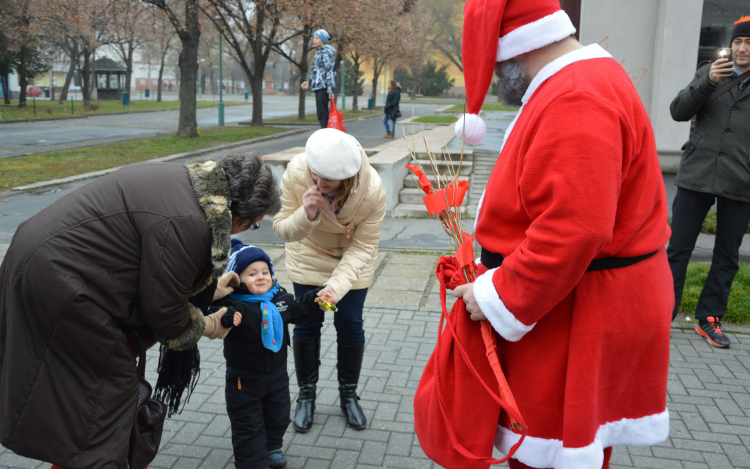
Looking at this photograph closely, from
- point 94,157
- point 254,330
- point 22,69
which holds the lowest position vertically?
point 94,157

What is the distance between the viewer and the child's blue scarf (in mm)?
2857

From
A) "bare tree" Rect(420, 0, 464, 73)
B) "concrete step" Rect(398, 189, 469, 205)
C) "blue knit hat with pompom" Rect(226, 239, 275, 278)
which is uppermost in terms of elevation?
"bare tree" Rect(420, 0, 464, 73)

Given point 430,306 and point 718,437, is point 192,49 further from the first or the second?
point 718,437

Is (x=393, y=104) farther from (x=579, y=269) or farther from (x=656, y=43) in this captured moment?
(x=579, y=269)

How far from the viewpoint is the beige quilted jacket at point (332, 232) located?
307 cm

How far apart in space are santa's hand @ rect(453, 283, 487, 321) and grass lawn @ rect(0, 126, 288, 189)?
10.7m

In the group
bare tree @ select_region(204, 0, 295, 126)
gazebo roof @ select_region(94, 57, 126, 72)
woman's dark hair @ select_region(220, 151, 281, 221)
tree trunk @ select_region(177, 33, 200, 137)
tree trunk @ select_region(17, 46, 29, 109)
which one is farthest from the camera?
gazebo roof @ select_region(94, 57, 126, 72)

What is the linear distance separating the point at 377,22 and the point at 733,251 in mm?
25847

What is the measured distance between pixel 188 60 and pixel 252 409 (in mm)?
16652

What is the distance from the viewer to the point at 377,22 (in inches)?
1110

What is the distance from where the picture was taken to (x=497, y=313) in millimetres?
1816

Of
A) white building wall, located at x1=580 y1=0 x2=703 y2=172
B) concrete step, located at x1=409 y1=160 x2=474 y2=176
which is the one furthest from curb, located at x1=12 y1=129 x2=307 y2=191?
white building wall, located at x1=580 y1=0 x2=703 y2=172

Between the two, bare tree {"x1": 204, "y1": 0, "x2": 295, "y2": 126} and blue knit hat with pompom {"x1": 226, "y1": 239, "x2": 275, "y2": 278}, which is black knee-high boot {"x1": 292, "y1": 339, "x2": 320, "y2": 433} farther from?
bare tree {"x1": 204, "y1": 0, "x2": 295, "y2": 126}

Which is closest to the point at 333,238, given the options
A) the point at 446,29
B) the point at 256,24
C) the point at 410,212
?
the point at 410,212
